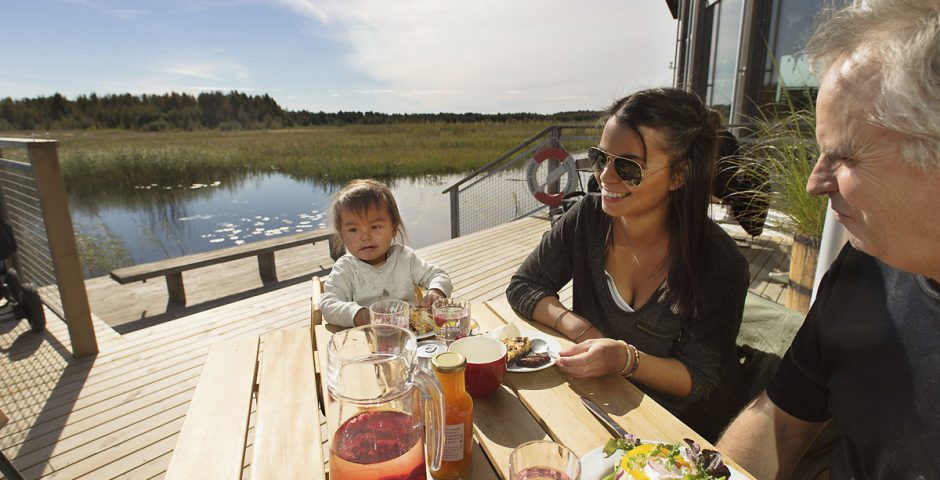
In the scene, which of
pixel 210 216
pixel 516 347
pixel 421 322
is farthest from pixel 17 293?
pixel 210 216

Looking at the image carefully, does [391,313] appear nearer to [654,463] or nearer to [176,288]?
[654,463]

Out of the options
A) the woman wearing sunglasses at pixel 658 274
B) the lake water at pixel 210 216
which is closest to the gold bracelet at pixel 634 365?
the woman wearing sunglasses at pixel 658 274

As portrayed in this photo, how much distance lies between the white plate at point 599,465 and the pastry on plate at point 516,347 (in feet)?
1.40

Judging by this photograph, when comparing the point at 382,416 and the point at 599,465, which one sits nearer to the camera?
the point at 382,416

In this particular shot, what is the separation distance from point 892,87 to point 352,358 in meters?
0.93

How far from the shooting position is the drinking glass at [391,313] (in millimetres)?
1481

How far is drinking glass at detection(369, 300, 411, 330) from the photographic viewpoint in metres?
1.48

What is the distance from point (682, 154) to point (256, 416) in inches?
59.7

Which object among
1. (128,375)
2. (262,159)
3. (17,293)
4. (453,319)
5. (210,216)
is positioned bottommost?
(210,216)

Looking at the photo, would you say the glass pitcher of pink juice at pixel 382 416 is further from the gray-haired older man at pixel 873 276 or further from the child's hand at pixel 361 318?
the child's hand at pixel 361 318

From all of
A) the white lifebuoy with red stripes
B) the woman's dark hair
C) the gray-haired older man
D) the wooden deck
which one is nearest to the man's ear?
the woman's dark hair

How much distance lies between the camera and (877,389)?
0.95m

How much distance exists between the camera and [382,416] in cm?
75

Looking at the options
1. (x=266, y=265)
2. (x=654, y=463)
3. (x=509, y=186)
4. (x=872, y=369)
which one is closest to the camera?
(x=654, y=463)
